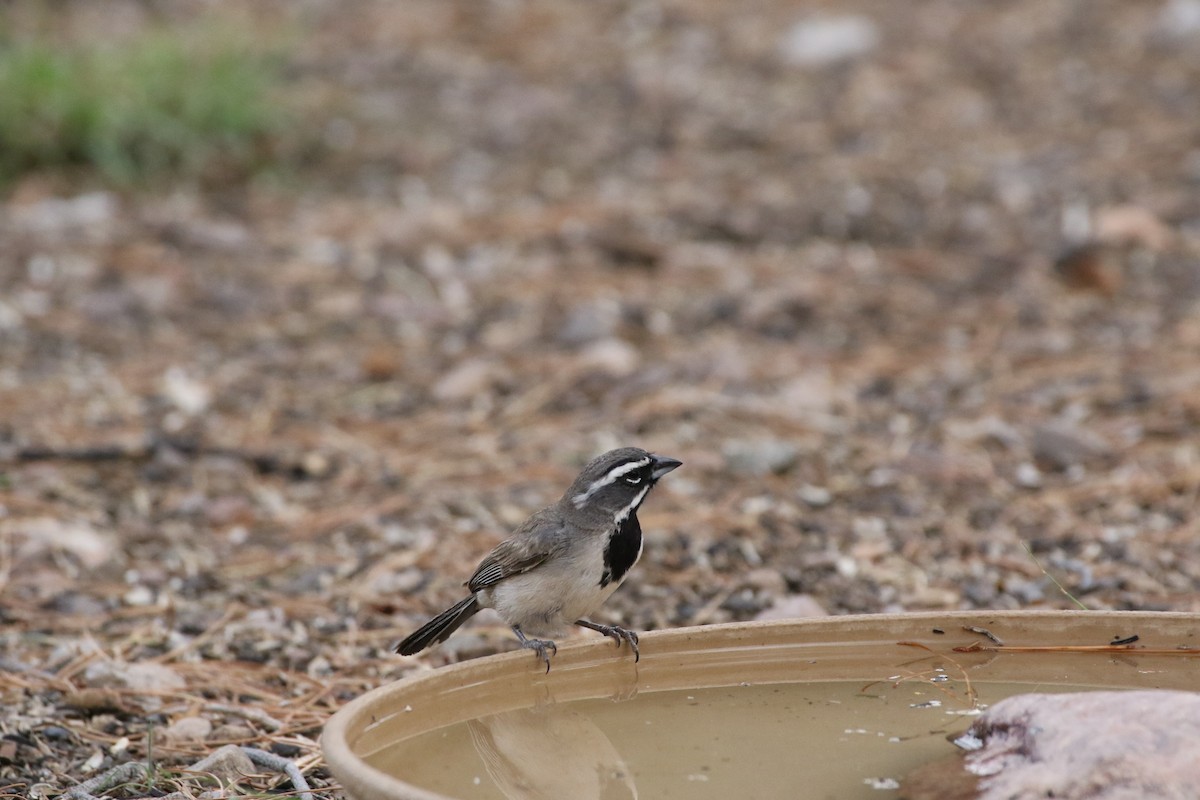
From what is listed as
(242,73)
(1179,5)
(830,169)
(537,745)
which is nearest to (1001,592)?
(537,745)

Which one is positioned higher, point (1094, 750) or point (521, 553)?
point (521, 553)

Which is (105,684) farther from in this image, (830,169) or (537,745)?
(830,169)

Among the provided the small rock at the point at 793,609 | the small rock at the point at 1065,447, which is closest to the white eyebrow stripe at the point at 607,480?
the small rock at the point at 793,609

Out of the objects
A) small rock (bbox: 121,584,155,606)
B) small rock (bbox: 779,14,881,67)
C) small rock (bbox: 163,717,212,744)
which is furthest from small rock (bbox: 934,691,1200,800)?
small rock (bbox: 779,14,881,67)

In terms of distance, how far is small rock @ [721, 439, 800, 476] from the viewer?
6.86 meters

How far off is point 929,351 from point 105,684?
17.3 ft

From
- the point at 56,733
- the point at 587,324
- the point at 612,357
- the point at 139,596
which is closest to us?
the point at 56,733

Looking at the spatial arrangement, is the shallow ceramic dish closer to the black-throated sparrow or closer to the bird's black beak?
the black-throated sparrow

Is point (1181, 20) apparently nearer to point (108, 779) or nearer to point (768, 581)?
point (768, 581)

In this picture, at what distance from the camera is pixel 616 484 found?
4832mm

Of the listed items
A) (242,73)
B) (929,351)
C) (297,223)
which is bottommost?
(929,351)

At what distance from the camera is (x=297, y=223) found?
35.1ft

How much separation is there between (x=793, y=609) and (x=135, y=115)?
7.61m

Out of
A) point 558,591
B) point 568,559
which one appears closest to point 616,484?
point 568,559
